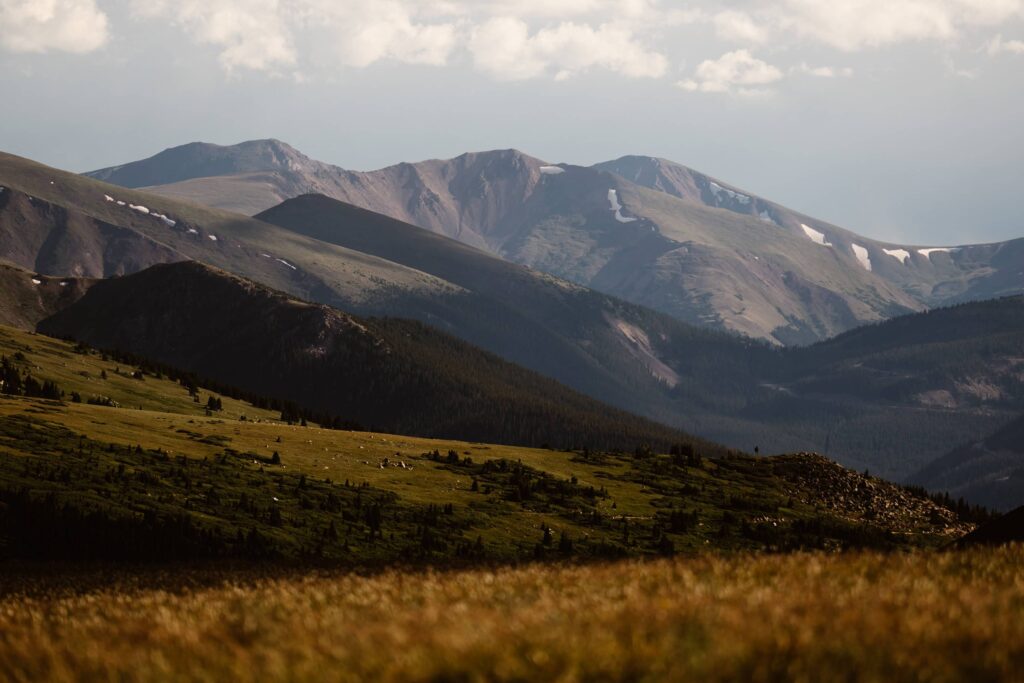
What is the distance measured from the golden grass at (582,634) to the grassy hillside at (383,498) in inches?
1346

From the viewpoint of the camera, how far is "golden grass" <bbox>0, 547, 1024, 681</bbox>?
37.3ft

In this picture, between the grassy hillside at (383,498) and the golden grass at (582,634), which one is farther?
the grassy hillside at (383,498)

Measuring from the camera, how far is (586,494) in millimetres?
89688

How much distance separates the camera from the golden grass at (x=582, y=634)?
11359 millimetres

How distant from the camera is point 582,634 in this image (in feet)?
40.8

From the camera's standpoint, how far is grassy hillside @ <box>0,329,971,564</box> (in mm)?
60750

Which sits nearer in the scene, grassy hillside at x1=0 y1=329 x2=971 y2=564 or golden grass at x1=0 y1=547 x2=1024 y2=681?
golden grass at x1=0 y1=547 x2=1024 y2=681

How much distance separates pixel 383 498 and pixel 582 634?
66.4 meters

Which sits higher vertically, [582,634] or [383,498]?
[582,634]

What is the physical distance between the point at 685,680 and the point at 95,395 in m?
150

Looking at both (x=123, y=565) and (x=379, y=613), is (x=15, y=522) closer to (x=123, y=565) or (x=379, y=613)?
(x=123, y=565)

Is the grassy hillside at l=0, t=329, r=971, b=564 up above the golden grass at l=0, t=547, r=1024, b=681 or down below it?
below

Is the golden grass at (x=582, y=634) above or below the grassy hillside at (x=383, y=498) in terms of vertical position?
above

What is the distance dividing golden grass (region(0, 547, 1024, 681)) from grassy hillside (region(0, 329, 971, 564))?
34.2 m
